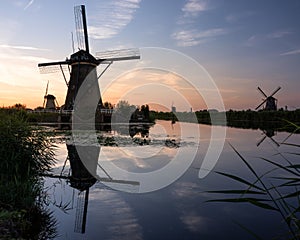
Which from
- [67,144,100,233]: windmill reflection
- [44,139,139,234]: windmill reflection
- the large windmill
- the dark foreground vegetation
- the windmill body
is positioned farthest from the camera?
the windmill body

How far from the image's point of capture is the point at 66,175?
7.48 metres

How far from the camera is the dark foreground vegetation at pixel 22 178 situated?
367 centimetres

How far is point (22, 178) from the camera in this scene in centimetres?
508

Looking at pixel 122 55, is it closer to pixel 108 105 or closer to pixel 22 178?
pixel 108 105

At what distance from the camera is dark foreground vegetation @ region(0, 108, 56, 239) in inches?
145

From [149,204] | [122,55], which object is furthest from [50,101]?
[149,204]

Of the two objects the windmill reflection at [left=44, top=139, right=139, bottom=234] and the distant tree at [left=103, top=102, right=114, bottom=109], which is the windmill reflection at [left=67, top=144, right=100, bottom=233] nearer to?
the windmill reflection at [left=44, top=139, right=139, bottom=234]

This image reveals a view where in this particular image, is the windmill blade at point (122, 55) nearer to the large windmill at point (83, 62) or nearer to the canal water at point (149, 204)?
the large windmill at point (83, 62)

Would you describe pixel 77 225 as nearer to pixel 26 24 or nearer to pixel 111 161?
pixel 111 161

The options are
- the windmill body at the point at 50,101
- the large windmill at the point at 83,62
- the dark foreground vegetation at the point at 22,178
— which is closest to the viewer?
the dark foreground vegetation at the point at 22,178

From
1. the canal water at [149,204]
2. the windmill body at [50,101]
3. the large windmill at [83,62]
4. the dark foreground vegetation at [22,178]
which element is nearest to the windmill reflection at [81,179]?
the canal water at [149,204]

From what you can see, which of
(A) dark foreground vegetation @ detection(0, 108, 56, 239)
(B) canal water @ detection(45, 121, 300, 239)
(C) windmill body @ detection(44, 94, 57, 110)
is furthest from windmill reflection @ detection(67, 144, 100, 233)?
(C) windmill body @ detection(44, 94, 57, 110)

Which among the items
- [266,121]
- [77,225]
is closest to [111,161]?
[77,225]

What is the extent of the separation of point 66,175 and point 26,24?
1773 cm
